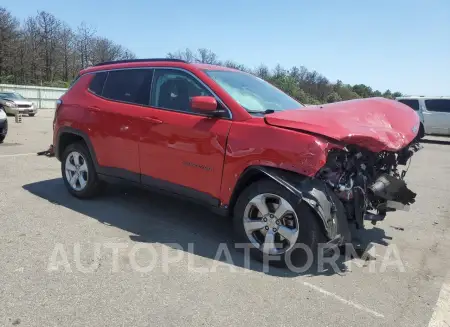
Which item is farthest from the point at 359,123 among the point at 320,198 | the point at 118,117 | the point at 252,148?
the point at 118,117

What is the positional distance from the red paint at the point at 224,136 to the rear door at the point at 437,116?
16244 mm

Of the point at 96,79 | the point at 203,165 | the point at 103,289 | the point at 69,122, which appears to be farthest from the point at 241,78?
the point at 103,289

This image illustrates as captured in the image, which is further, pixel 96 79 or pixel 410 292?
pixel 96 79

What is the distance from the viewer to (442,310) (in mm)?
3057

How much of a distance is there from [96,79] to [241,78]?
6.65ft

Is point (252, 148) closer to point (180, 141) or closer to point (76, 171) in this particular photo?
point (180, 141)

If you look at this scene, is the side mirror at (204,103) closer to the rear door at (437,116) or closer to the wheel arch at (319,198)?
the wheel arch at (319,198)

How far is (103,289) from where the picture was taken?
3129 mm

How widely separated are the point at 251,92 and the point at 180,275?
2199 millimetres

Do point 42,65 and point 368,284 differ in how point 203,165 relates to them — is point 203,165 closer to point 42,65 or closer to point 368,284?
point 368,284

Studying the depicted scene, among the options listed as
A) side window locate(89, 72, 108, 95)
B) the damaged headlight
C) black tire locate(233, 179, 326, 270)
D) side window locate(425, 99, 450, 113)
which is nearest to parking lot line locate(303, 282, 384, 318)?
black tire locate(233, 179, 326, 270)

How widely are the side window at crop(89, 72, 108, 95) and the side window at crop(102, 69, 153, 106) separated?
0.27 ft

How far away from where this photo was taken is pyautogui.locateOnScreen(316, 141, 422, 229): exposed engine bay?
3.54m

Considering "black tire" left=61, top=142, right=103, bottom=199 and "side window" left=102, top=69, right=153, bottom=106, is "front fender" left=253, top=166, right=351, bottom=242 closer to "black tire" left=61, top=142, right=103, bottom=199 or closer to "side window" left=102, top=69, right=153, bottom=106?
"side window" left=102, top=69, right=153, bottom=106
